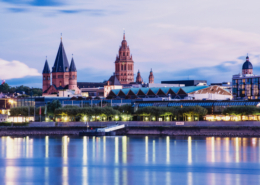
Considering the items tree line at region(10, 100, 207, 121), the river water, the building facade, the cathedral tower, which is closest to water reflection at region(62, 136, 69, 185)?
the river water

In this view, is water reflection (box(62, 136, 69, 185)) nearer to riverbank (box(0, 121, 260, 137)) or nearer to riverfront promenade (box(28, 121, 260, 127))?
riverbank (box(0, 121, 260, 137))

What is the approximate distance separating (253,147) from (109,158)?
1964 cm

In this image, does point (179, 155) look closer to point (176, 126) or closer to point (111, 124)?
point (176, 126)

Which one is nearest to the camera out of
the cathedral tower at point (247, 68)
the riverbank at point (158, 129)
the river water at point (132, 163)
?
the river water at point (132, 163)

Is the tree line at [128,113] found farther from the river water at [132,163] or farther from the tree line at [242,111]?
the river water at [132,163]

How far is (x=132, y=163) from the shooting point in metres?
53.2

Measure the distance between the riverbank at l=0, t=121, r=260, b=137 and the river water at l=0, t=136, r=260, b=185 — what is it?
16129 millimetres

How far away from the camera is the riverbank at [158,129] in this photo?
90.2 metres

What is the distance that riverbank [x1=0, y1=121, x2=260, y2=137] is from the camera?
3551 inches

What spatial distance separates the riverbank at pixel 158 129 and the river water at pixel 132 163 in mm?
16129

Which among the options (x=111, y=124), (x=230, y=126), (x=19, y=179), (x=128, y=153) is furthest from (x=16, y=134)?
(x=19, y=179)

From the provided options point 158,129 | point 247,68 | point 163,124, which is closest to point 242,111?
point 163,124

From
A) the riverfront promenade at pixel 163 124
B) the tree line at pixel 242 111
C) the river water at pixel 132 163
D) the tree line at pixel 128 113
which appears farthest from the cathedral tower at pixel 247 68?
the river water at pixel 132 163

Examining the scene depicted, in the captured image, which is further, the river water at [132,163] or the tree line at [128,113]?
the tree line at [128,113]
